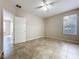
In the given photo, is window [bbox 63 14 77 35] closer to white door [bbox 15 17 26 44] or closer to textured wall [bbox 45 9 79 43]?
textured wall [bbox 45 9 79 43]

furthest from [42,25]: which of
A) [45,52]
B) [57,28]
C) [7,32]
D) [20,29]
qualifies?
[45,52]

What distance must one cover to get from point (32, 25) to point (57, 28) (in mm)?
2472

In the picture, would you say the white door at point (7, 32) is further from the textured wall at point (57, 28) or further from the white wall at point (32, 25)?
the textured wall at point (57, 28)

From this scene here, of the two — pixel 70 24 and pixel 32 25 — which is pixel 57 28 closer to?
pixel 70 24

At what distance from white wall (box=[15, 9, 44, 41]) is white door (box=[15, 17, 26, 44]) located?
1.37 feet

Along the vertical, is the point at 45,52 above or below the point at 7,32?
below

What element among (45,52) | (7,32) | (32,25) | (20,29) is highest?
(32,25)

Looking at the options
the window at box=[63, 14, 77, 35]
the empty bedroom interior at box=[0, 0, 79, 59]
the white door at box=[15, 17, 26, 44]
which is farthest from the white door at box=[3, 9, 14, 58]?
the window at box=[63, 14, 77, 35]

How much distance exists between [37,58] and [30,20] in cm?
454

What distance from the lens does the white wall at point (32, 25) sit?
618 centimetres

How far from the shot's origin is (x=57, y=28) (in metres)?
7.33

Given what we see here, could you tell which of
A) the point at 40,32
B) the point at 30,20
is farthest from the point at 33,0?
the point at 40,32

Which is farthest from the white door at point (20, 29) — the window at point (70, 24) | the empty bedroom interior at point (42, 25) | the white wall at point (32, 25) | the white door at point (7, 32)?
the window at point (70, 24)

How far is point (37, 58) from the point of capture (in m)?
2.86
